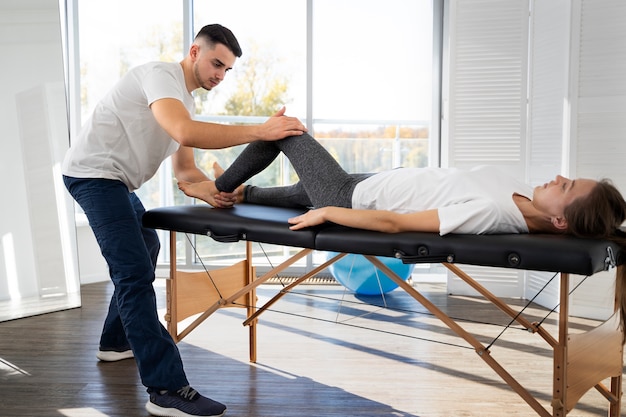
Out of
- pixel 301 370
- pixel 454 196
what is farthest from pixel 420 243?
pixel 301 370

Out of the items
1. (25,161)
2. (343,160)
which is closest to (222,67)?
(25,161)

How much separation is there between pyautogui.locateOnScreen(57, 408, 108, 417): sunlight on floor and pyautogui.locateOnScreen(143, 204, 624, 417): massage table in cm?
Result: 40

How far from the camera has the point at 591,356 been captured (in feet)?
5.80

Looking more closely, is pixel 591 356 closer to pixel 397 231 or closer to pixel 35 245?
pixel 397 231

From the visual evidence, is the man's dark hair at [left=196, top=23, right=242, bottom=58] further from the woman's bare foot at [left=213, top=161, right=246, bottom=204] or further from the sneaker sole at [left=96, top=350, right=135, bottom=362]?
the sneaker sole at [left=96, top=350, right=135, bottom=362]

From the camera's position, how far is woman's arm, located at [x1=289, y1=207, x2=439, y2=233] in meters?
1.79

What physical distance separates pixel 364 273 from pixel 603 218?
75.8 inches

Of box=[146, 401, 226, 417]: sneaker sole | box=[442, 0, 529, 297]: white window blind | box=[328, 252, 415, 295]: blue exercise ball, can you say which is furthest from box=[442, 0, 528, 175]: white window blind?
box=[146, 401, 226, 417]: sneaker sole

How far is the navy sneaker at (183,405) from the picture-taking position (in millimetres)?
1980

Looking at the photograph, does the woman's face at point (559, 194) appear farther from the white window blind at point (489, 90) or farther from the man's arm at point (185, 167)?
the white window blind at point (489, 90)

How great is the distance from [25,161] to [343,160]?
1.98 meters

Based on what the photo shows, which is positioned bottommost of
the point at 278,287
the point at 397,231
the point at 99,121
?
the point at 278,287

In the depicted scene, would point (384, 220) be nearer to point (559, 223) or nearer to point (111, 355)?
point (559, 223)

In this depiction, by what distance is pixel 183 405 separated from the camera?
1.98 metres
